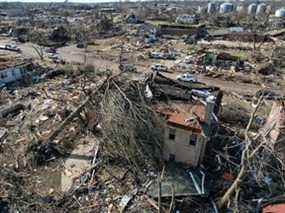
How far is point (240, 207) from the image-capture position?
13984mm

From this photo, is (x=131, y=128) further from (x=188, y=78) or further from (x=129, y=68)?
(x=129, y=68)

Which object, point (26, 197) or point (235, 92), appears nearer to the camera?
point (26, 197)

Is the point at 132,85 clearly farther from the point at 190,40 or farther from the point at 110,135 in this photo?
the point at 190,40

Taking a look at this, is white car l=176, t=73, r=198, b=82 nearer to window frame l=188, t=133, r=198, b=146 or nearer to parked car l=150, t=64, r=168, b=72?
parked car l=150, t=64, r=168, b=72

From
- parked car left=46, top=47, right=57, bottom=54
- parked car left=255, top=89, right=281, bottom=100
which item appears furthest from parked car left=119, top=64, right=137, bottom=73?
parked car left=46, top=47, right=57, bottom=54

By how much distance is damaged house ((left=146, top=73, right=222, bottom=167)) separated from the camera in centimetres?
1535

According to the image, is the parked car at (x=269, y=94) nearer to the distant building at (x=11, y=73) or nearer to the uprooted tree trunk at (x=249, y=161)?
the uprooted tree trunk at (x=249, y=161)

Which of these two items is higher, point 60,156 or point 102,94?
point 102,94

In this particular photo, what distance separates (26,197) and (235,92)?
23.0 metres

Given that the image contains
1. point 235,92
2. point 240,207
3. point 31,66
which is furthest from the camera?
point 31,66

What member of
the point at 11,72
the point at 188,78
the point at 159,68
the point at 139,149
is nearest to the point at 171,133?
the point at 139,149

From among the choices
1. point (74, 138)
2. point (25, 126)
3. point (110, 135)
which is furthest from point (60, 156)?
point (25, 126)

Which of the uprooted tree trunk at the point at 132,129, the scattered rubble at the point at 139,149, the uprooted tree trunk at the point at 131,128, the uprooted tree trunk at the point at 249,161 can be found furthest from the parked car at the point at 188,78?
the uprooted tree trunk at the point at 249,161

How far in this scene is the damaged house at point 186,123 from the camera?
15352 millimetres
